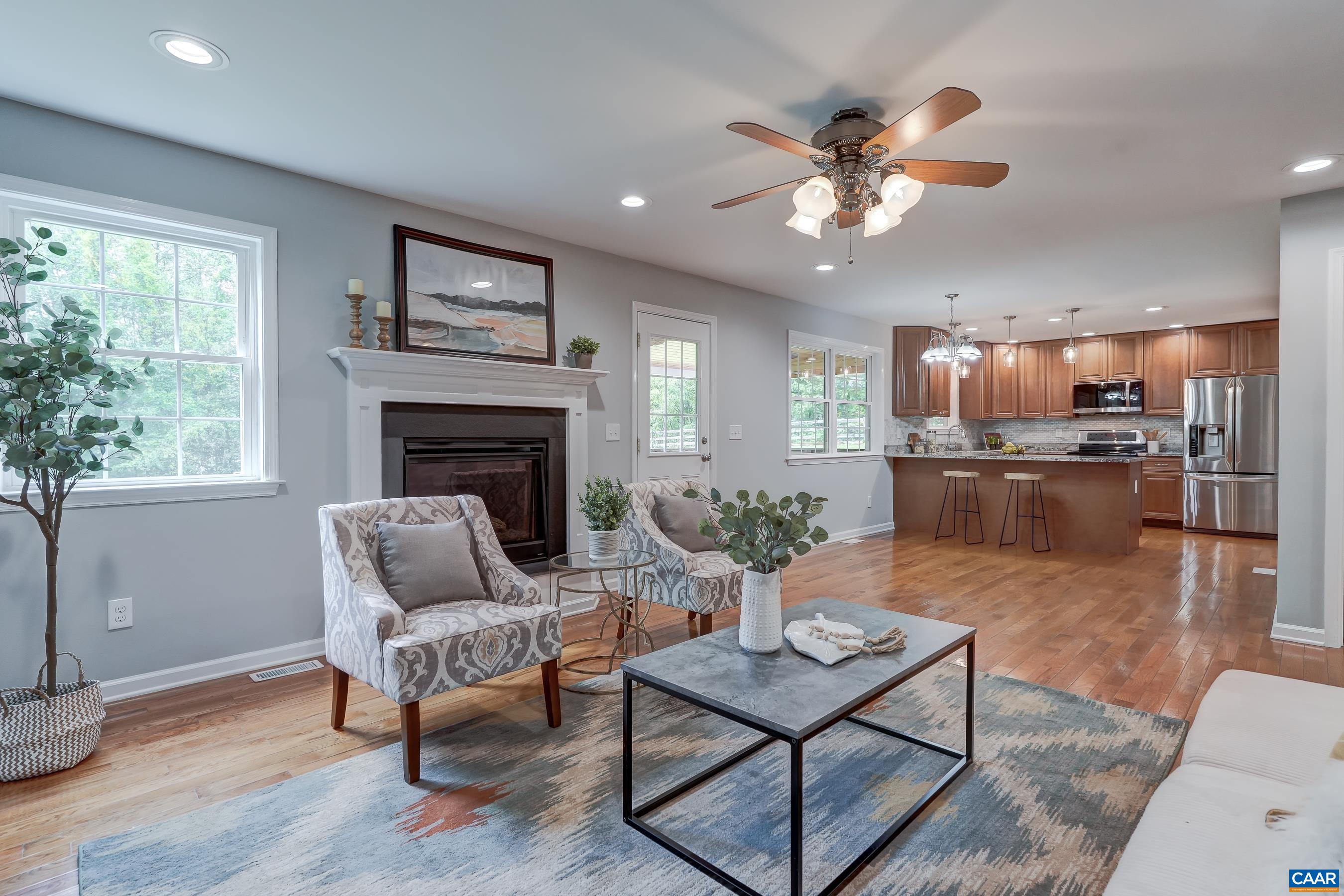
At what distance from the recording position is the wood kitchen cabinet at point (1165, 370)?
299 inches

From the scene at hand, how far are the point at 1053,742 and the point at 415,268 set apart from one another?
3654 mm

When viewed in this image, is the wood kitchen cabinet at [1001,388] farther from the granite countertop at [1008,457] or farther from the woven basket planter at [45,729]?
the woven basket planter at [45,729]

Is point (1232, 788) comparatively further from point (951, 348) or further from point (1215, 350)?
point (1215, 350)

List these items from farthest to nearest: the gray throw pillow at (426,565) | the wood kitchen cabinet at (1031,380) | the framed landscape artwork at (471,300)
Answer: the wood kitchen cabinet at (1031,380) < the framed landscape artwork at (471,300) < the gray throw pillow at (426,565)

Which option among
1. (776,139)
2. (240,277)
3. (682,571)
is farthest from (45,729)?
(776,139)

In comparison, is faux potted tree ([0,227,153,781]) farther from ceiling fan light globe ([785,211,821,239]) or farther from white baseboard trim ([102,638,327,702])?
ceiling fan light globe ([785,211,821,239])

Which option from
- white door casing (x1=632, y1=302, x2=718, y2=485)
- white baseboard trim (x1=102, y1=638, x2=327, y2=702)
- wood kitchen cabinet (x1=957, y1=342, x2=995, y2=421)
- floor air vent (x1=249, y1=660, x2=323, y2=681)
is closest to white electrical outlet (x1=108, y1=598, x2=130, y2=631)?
white baseboard trim (x1=102, y1=638, x2=327, y2=702)

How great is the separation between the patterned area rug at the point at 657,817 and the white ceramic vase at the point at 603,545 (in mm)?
702

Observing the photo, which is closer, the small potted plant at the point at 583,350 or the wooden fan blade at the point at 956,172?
the wooden fan blade at the point at 956,172

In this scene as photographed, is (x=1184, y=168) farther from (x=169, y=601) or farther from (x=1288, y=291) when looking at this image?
(x=169, y=601)

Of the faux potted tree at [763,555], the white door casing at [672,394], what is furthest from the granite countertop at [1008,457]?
the faux potted tree at [763,555]

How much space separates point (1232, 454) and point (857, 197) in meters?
6.84

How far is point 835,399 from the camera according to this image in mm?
6758

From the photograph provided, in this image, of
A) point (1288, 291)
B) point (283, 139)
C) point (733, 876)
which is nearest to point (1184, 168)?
point (1288, 291)
